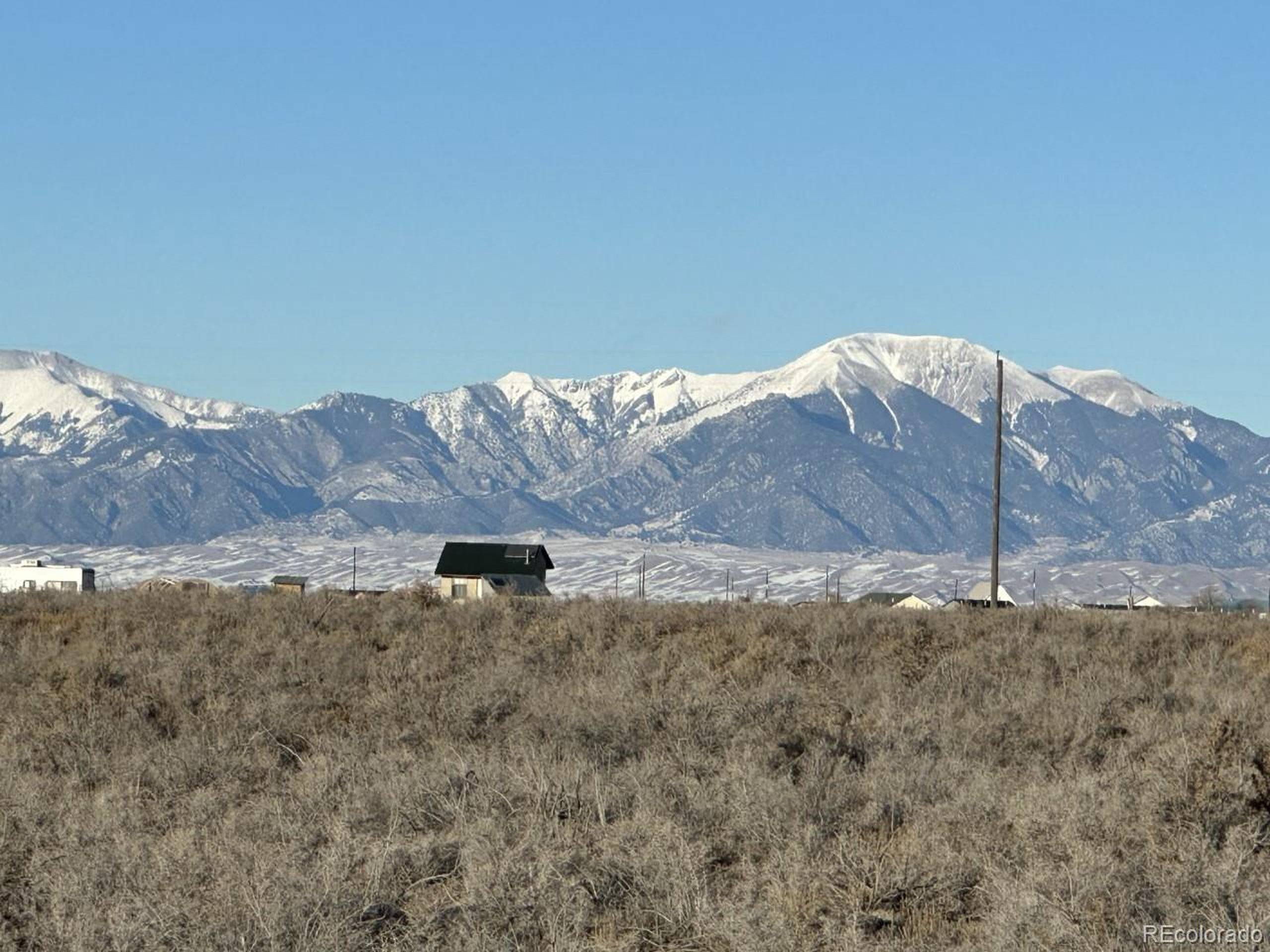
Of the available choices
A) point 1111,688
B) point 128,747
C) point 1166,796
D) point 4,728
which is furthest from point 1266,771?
point 4,728

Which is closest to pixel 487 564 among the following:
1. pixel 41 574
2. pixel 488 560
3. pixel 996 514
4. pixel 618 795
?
pixel 488 560

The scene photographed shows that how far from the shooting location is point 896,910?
10883 millimetres

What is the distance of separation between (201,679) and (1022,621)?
14.7 meters

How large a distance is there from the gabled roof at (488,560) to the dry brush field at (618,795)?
80.1 m

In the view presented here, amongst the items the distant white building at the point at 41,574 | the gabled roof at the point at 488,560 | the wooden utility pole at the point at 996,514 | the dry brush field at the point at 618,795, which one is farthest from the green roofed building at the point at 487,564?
Answer: the dry brush field at the point at 618,795

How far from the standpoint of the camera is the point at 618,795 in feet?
44.1

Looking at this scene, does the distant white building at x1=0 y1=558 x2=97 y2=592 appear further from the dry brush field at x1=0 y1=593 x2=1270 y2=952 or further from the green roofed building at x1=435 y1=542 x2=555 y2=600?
the dry brush field at x1=0 y1=593 x2=1270 y2=952

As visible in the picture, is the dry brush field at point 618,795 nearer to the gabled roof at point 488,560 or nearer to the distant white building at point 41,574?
the gabled roof at point 488,560

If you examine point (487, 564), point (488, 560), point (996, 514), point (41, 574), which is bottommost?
point (41, 574)

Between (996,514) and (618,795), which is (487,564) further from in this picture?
(618,795)

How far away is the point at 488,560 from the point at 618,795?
308 ft

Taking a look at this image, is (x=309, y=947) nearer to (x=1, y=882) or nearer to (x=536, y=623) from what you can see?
(x=1, y=882)

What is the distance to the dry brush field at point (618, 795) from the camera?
10.4 m

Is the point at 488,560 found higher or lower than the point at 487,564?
higher
